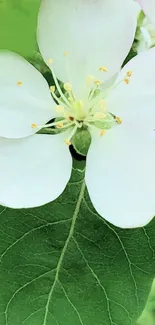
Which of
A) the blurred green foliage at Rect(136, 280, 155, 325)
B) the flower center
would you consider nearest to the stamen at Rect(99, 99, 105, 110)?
the flower center

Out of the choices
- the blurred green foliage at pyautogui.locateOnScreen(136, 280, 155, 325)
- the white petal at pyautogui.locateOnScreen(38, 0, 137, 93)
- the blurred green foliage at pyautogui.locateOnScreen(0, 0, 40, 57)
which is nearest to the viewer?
the blurred green foliage at pyautogui.locateOnScreen(0, 0, 40, 57)

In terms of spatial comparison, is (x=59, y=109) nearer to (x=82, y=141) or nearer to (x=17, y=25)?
(x=82, y=141)

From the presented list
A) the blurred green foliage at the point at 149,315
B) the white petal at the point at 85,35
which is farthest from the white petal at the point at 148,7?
the blurred green foliage at the point at 149,315

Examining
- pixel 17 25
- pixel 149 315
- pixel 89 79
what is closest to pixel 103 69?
pixel 89 79

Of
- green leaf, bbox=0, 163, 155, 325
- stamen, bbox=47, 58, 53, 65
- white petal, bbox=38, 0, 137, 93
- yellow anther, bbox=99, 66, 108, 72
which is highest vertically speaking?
white petal, bbox=38, 0, 137, 93

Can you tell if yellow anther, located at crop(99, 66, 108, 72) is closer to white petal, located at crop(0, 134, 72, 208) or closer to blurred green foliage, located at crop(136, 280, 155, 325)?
white petal, located at crop(0, 134, 72, 208)

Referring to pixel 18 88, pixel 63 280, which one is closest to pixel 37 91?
pixel 18 88
